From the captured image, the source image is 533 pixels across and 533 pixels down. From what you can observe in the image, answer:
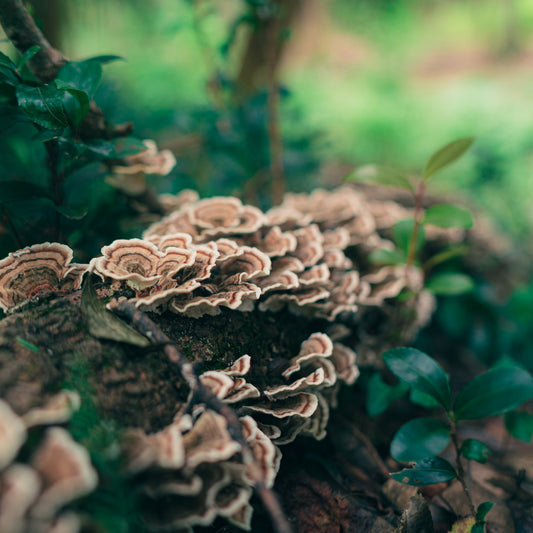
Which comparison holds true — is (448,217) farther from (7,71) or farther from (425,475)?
(7,71)

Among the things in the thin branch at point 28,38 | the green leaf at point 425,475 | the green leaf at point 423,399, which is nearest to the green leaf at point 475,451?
the green leaf at point 425,475

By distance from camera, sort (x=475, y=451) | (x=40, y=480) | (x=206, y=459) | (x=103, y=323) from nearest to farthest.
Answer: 1. (x=40, y=480)
2. (x=206, y=459)
3. (x=103, y=323)
4. (x=475, y=451)

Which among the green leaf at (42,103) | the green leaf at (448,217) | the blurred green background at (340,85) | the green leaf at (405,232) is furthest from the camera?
the blurred green background at (340,85)

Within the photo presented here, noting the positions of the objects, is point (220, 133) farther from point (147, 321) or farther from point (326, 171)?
point (147, 321)

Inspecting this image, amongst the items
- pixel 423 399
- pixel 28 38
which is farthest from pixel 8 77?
pixel 423 399

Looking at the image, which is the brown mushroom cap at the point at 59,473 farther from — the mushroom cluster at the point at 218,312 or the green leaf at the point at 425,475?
the green leaf at the point at 425,475

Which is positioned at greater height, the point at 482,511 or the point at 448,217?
the point at 448,217

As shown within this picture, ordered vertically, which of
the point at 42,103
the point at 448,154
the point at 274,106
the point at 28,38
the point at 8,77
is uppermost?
the point at 28,38

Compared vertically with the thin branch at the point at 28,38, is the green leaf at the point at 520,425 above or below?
below
